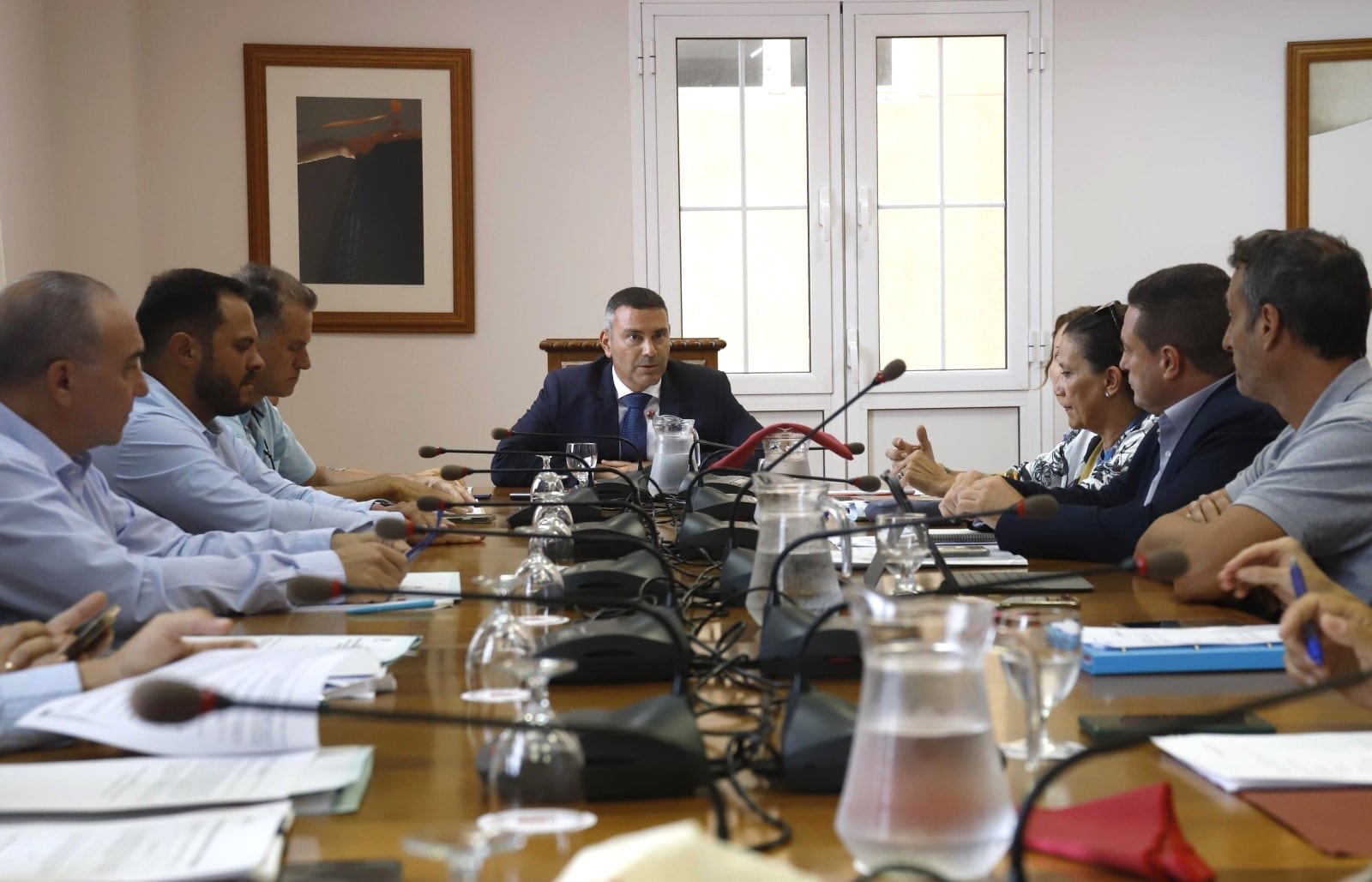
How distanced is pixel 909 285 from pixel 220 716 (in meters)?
4.71

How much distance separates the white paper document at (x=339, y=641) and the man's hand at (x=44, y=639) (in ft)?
0.39

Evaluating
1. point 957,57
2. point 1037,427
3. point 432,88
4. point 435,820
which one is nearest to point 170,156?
point 432,88

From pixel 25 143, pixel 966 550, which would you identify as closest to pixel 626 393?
pixel 966 550

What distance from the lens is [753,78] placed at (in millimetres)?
5578

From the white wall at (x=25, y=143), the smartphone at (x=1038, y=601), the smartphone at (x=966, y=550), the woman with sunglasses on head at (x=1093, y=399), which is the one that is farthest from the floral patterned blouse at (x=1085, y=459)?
the white wall at (x=25, y=143)

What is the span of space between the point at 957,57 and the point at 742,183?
0.99 metres

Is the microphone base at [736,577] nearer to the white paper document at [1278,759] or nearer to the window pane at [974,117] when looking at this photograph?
the white paper document at [1278,759]

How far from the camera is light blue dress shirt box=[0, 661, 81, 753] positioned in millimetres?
1249

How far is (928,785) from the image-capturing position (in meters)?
0.80

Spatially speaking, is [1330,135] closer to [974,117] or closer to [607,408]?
[974,117]

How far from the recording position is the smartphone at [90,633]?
62.5 inches

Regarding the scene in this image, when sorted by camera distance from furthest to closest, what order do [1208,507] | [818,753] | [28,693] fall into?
[1208,507] → [28,693] → [818,753]

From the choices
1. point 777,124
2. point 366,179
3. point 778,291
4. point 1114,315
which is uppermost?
point 777,124

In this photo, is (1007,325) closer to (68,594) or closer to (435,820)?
(68,594)
